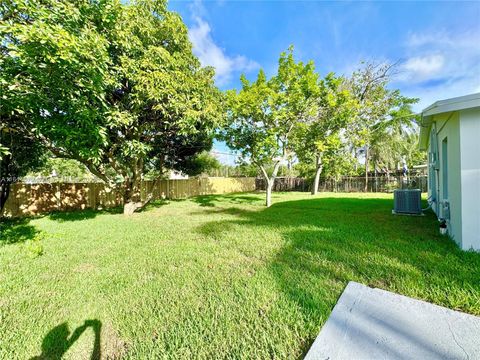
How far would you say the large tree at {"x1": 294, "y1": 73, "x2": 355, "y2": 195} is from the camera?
9305mm

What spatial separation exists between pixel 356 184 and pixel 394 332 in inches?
716

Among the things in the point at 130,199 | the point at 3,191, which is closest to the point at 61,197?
the point at 3,191

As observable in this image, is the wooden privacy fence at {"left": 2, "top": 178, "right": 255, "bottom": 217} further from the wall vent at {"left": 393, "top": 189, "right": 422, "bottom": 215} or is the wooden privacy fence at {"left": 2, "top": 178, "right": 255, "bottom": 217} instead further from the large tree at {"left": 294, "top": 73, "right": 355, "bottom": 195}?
the wall vent at {"left": 393, "top": 189, "right": 422, "bottom": 215}

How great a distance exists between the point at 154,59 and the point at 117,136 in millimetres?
2765

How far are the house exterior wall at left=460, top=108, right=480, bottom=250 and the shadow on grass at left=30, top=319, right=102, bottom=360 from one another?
4974 mm

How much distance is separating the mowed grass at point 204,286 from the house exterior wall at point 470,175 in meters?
0.33

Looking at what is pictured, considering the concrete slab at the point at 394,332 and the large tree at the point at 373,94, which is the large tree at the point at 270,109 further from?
the large tree at the point at 373,94

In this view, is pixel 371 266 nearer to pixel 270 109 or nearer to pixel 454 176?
pixel 454 176

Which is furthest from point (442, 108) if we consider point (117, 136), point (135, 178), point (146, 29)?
point (135, 178)

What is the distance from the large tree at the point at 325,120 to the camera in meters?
9.30

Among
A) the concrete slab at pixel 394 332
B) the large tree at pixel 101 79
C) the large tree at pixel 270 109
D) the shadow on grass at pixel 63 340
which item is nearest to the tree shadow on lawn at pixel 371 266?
the concrete slab at pixel 394 332

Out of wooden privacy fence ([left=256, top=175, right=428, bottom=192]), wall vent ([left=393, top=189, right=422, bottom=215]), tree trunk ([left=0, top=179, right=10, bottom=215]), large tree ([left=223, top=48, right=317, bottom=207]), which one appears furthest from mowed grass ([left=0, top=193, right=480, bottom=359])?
wooden privacy fence ([left=256, top=175, right=428, bottom=192])

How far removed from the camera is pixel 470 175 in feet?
10.8

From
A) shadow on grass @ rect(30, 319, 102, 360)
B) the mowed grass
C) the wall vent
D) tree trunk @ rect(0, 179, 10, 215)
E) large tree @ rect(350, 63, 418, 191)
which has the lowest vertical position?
shadow on grass @ rect(30, 319, 102, 360)
